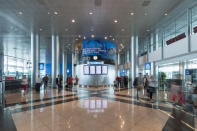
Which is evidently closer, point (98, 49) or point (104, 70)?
point (98, 49)

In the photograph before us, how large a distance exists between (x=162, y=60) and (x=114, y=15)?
627 centimetres

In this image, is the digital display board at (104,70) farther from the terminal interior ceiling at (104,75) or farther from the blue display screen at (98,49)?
the blue display screen at (98,49)

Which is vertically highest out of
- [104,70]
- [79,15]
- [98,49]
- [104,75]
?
[79,15]

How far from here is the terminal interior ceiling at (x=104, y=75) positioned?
398cm

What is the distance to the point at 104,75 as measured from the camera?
15.3 metres

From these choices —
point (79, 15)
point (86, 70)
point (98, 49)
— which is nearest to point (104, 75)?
point (86, 70)

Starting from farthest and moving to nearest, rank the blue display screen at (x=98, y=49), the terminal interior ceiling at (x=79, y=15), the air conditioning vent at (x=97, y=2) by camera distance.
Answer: the blue display screen at (x=98, y=49) < the terminal interior ceiling at (x=79, y=15) < the air conditioning vent at (x=97, y=2)

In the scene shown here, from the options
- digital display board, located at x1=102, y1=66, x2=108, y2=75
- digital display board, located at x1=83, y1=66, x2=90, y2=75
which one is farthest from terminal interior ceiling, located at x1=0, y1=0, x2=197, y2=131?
digital display board, located at x1=83, y1=66, x2=90, y2=75

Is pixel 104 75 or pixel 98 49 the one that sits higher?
pixel 98 49

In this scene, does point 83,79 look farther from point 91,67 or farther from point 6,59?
point 6,59

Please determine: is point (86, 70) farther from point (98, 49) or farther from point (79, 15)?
point (79, 15)

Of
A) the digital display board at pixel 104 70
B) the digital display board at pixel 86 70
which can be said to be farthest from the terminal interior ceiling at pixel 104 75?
the digital display board at pixel 86 70

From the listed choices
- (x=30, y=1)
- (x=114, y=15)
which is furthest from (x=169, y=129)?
(x=30, y=1)

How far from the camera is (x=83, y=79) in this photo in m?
15.4
